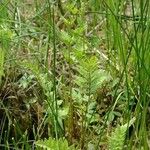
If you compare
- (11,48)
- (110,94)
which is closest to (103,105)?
(110,94)

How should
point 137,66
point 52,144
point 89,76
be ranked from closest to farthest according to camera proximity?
point 52,144 < point 89,76 < point 137,66

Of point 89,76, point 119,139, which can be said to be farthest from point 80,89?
point 119,139

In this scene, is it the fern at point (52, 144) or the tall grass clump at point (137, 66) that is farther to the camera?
the tall grass clump at point (137, 66)

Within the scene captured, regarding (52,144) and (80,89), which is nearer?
(52,144)

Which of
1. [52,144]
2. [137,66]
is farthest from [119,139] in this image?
[137,66]

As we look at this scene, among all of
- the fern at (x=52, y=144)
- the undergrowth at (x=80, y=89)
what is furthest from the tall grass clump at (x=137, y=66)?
the fern at (x=52, y=144)

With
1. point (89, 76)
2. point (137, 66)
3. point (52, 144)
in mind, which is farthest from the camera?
point (137, 66)

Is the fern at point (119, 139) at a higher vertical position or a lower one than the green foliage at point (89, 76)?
lower

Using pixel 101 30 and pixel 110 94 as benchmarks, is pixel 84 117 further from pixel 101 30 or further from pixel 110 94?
pixel 101 30

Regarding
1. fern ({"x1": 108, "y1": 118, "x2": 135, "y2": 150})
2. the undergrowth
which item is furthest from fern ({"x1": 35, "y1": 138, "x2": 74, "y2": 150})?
fern ({"x1": 108, "y1": 118, "x2": 135, "y2": 150})

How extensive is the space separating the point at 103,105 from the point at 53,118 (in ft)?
0.95

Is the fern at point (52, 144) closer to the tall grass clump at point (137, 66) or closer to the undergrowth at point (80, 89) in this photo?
the undergrowth at point (80, 89)

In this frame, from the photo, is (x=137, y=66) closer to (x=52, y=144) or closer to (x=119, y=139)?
(x=119, y=139)

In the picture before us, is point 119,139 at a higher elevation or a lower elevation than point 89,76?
lower
